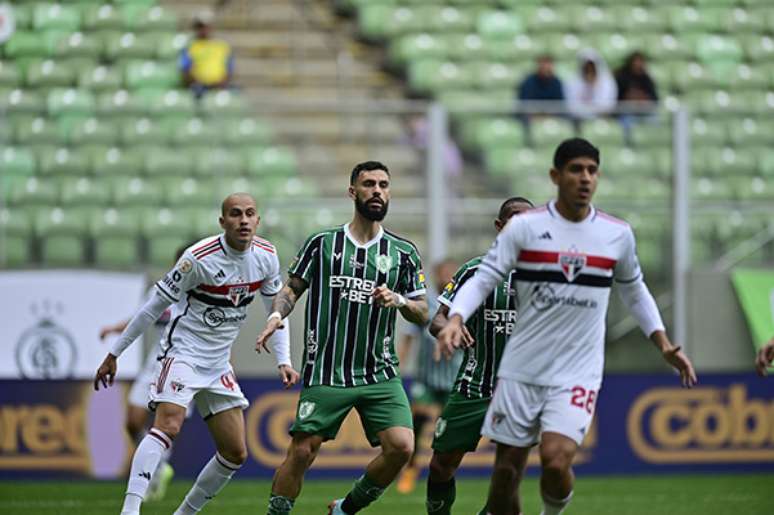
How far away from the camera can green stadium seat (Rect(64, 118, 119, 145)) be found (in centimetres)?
1714

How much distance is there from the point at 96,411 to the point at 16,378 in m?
0.95

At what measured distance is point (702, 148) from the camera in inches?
701

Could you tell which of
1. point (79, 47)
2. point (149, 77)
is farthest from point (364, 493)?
point (79, 47)

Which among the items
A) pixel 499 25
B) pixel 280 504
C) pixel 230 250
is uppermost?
pixel 499 25

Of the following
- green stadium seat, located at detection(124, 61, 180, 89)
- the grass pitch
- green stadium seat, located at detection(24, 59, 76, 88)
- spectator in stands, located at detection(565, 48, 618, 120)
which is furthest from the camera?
green stadium seat, located at detection(24, 59, 76, 88)

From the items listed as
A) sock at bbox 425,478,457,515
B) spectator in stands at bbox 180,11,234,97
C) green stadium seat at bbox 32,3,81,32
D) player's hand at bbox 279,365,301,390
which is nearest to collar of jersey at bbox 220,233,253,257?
player's hand at bbox 279,365,301,390

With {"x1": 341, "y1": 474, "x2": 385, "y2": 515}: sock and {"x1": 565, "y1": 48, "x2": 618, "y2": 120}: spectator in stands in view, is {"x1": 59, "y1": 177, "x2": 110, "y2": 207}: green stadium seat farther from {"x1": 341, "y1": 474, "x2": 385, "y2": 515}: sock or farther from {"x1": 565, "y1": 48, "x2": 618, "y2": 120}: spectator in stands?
{"x1": 341, "y1": 474, "x2": 385, "y2": 515}: sock

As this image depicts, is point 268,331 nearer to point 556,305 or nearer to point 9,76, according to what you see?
point 556,305

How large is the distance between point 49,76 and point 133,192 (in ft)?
11.1

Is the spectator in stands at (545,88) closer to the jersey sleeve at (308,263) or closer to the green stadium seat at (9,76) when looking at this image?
the green stadium seat at (9,76)

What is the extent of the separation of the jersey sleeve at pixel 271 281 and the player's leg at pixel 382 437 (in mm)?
1102

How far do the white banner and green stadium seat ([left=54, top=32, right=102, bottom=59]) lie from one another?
173 inches

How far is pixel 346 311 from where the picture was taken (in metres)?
9.77

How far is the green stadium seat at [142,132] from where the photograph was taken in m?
17.2
